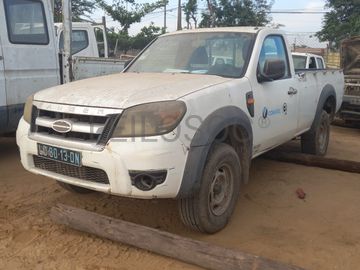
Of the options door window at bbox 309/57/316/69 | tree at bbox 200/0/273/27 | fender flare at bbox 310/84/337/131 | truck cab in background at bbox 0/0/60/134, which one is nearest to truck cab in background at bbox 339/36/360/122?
door window at bbox 309/57/316/69

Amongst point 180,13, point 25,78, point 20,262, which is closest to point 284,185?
point 20,262

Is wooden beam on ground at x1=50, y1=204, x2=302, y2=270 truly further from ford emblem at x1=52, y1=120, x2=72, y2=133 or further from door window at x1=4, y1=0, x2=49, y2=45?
door window at x1=4, y1=0, x2=49, y2=45

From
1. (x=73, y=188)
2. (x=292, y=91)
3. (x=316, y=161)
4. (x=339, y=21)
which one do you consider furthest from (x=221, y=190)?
(x=339, y=21)

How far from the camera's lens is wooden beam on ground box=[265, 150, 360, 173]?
18.5 ft

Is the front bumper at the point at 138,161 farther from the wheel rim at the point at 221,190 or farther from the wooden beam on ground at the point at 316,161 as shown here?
the wooden beam on ground at the point at 316,161

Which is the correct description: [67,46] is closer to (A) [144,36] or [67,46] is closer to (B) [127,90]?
(B) [127,90]

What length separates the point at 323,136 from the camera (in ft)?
21.6

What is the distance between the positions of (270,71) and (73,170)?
2080 mm

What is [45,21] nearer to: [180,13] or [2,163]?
[2,163]

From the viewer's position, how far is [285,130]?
5043 millimetres

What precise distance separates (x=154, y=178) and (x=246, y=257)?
82 centimetres

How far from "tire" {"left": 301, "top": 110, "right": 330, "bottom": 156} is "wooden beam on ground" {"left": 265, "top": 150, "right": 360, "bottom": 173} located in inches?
11.2

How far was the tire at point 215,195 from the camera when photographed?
3531 millimetres

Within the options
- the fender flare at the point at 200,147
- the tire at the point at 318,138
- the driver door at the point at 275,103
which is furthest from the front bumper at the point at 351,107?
the fender flare at the point at 200,147
